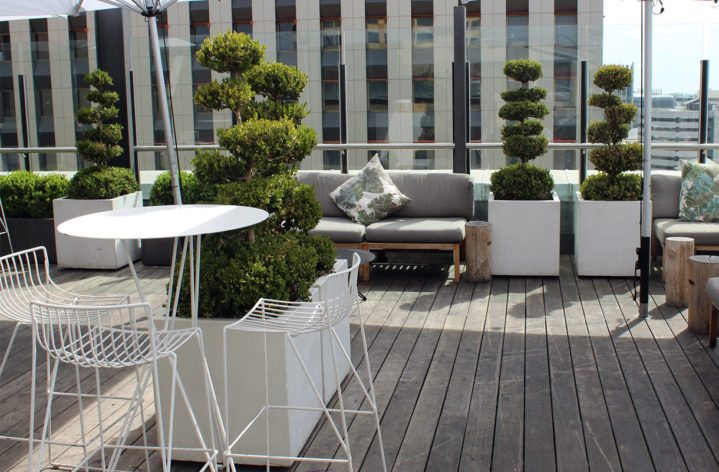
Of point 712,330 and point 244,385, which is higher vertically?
point 244,385

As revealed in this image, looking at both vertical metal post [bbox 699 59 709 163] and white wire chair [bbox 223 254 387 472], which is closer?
white wire chair [bbox 223 254 387 472]

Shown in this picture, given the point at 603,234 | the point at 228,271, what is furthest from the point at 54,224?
the point at 603,234

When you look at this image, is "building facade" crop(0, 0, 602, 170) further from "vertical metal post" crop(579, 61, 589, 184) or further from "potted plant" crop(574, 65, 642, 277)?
"potted plant" crop(574, 65, 642, 277)

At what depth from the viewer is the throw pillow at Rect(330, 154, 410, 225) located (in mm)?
6465

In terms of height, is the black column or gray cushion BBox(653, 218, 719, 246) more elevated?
the black column

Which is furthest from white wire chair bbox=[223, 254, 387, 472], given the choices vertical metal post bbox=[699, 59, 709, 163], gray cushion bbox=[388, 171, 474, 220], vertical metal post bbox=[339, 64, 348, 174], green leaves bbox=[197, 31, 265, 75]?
vertical metal post bbox=[699, 59, 709, 163]

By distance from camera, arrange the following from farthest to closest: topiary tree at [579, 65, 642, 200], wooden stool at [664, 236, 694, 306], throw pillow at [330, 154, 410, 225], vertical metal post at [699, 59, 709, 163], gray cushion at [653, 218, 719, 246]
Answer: vertical metal post at [699, 59, 709, 163] → throw pillow at [330, 154, 410, 225] → topiary tree at [579, 65, 642, 200] → gray cushion at [653, 218, 719, 246] → wooden stool at [664, 236, 694, 306]

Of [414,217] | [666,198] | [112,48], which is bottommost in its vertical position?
[414,217]

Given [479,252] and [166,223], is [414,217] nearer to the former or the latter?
[479,252]

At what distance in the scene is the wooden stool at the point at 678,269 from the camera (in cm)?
514

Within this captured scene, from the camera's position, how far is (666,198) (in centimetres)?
636

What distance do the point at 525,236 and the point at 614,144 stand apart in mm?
1027

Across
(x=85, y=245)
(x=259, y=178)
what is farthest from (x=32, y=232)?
(x=259, y=178)

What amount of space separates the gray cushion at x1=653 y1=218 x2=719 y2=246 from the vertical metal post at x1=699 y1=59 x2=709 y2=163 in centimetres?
111
